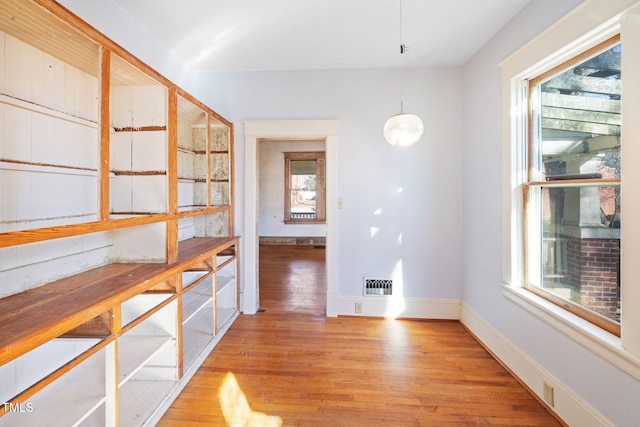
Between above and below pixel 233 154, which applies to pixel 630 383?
below

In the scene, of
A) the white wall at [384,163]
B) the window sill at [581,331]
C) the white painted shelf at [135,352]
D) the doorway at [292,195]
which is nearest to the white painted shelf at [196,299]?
the white painted shelf at [135,352]

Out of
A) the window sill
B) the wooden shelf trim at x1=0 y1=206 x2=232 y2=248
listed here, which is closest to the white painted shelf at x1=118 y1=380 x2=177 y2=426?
the wooden shelf trim at x1=0 y1=206 x2=232 y2=248

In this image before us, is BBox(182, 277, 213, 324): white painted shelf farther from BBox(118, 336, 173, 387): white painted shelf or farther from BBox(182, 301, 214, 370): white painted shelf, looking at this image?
BBox(118, 336, 173, 387): white painted shelf

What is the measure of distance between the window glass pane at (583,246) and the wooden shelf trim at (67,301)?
8.78 ft

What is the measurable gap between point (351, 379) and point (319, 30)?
9.50ft

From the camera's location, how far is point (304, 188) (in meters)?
7.30

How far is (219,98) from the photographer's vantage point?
3174mm

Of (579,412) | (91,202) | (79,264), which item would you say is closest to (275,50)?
(91,202)

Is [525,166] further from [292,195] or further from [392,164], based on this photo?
[292,195]

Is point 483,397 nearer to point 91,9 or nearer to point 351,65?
point 351,65

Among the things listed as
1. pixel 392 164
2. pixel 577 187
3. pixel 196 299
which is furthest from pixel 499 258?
pixel 196 299

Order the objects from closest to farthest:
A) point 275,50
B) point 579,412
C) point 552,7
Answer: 1. point 579,412
2. point 552,7
3. point 275,50

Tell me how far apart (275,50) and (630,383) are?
3.42 metres

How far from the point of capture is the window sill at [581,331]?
4.32ft
